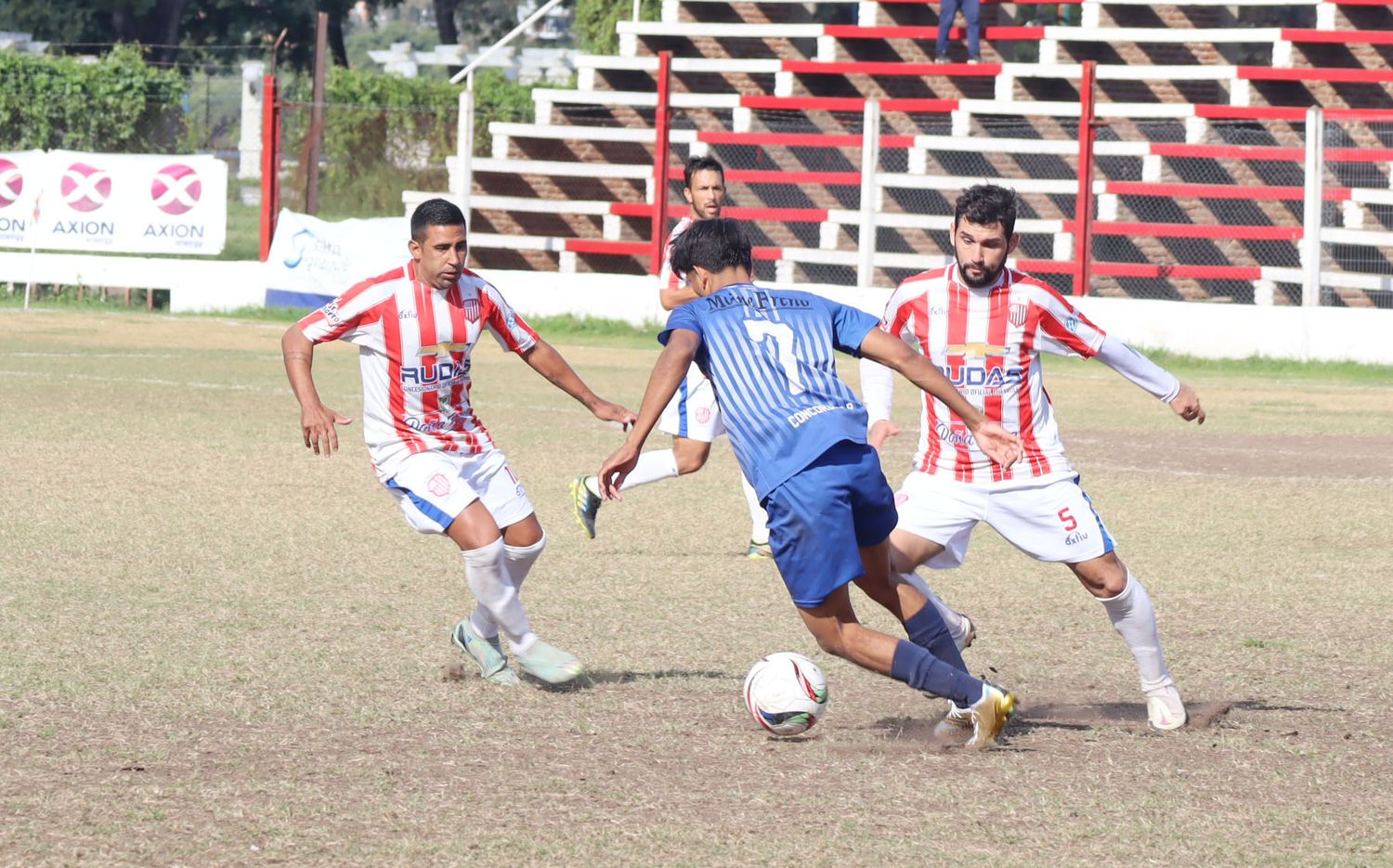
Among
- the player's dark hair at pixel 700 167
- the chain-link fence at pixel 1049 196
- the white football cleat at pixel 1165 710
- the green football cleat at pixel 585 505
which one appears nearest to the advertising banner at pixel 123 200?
the chain-link fence at pixel 1049 196

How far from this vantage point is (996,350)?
6.40m

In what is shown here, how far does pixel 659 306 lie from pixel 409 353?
656 inches

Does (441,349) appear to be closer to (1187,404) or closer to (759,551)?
(1187,404)

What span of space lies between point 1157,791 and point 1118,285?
19441 millimetres

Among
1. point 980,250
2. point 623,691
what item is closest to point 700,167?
point 980,250

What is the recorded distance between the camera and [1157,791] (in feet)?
17.9

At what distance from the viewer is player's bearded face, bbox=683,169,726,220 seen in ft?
31.9

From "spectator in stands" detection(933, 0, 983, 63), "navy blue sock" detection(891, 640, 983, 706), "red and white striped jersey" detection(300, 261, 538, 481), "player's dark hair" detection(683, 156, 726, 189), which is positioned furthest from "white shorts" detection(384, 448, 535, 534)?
"spectator in stands" detection(933, 0, 983, 63)

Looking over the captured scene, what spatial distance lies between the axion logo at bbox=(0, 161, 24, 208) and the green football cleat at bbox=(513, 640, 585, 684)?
64.5 feet

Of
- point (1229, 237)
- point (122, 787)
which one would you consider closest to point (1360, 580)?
point (122, 787)

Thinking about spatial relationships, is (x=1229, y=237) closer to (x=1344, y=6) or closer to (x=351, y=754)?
(x=1344, y=6)

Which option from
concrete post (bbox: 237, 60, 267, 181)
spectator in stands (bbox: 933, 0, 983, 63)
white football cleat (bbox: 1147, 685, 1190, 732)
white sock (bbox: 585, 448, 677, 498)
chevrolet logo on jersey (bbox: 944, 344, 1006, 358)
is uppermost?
spectator in stands (bbox: 933, 0, 983, 63)

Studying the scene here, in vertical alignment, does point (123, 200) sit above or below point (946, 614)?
above

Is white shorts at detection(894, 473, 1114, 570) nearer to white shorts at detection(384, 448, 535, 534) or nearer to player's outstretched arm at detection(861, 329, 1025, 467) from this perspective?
player's outstretched arm at detection(861, 329, 1025, 467)
